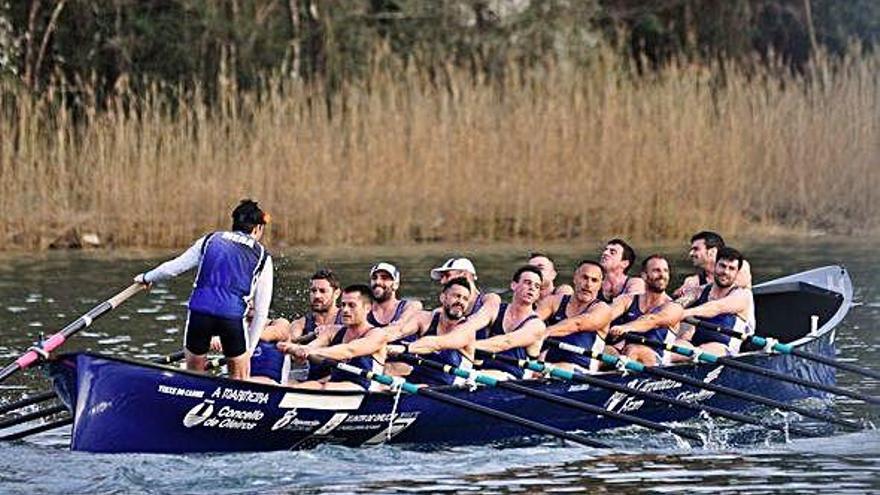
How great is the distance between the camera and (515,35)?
31.1 m

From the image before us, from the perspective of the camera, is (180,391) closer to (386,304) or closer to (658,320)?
(386,304)

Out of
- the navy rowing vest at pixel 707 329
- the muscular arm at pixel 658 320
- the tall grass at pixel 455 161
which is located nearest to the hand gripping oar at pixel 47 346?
the muscular arm at pixel 658 320

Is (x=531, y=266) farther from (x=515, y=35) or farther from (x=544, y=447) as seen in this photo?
(x=515, y=35)

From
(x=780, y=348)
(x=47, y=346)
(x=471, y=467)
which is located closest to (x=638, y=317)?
(x=780, y=348)

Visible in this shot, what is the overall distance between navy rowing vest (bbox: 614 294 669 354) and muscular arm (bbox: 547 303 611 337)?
16.3 inches

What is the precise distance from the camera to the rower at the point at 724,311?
666 inches

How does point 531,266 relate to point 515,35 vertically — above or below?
below

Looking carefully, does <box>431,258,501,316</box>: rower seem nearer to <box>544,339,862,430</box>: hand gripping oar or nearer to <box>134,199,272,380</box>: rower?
<box>544,339,862,430</box>: hand gripping oar

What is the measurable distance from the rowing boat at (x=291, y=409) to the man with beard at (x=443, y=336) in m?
0.63

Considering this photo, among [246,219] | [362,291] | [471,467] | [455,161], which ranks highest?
[455,161]

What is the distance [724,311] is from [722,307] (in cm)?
5

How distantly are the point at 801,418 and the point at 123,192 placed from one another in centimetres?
1033

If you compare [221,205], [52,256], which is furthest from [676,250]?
[52,256]

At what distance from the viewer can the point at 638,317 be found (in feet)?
55.3
